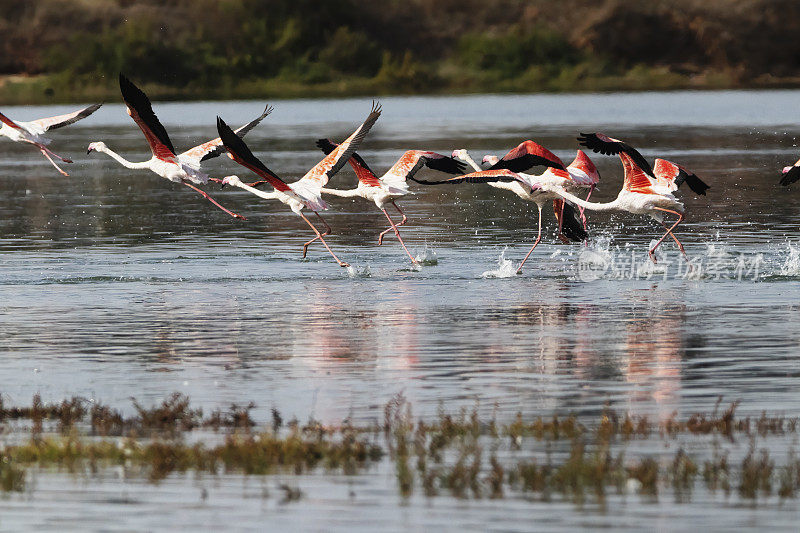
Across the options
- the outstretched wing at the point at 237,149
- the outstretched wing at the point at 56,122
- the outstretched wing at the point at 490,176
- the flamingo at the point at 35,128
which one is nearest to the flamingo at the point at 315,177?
the outstretched wing at the point at 237,149

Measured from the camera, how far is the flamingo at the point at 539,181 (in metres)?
18.5

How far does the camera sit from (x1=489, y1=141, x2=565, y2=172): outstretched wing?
63.3 ft

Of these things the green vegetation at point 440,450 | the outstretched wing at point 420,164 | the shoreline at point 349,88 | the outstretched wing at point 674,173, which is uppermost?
the shoreline at point 349,88

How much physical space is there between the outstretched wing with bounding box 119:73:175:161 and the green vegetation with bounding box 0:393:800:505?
7848 mm

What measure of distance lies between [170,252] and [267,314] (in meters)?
6.28

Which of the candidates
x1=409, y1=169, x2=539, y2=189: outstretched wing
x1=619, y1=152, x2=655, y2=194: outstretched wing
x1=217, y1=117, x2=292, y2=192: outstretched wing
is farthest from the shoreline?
x1=409, y1=169, x2=539, y2=189: outstretched wing

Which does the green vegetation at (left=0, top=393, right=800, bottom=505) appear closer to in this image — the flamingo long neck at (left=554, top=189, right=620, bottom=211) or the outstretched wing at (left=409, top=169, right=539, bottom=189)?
the outstretched wing at (left=409, top=169, right=539, bottom=189)

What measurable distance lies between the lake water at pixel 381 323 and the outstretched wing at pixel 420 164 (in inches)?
46.2

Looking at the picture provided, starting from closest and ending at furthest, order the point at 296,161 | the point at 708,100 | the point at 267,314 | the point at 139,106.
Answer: the point at 267,314 → the point at 139,106 → the point at 296,161 → the point at 708,100

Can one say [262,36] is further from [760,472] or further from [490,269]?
[760,472]

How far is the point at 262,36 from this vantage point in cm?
10362

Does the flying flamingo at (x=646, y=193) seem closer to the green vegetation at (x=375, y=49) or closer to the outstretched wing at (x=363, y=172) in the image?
the outstretched wing at (x=363, y=172)

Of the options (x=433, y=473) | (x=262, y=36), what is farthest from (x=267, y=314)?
(x=262, y=36)

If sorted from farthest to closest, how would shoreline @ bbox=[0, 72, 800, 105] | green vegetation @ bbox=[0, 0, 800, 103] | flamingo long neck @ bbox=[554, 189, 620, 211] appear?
green vegetation @ bbox=[0, 0, 800, 103] → shoreline @ bbox=[0, 72, 800, 105] → flamingo long neck @ bbox=[554, 189, 620, 211]
